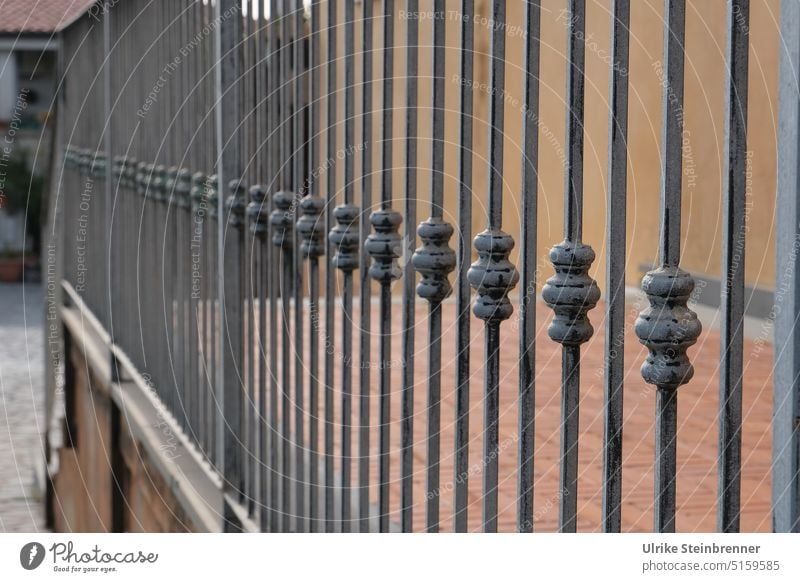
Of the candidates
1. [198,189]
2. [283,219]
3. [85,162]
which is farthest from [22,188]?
[283,219]

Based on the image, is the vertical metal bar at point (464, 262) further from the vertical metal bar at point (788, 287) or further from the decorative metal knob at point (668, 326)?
the vertical metal bar at point (788, 287)

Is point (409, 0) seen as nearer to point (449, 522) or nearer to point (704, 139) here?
point (449, 522)

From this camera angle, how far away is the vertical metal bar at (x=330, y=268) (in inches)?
91.1

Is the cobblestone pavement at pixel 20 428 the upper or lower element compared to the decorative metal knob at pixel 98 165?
lower

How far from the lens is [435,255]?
6.07ft

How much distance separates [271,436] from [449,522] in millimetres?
672

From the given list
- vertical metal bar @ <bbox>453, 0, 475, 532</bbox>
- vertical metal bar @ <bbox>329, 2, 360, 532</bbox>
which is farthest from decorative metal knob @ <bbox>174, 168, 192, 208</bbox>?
vertical metal bar @ <bbox>453, 0, 475, 532</bbox>

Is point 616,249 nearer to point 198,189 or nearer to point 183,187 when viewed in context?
point 198,189

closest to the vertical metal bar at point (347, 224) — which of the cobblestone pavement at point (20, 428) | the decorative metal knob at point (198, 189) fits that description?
the decorative metal knob at point (198, 189)

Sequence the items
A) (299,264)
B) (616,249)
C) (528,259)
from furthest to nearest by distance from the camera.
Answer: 1. (299,264)
2. (528,259)
3. (616,249)

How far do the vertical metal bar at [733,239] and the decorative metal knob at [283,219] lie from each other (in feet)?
5.04

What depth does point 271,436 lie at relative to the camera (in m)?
2.93

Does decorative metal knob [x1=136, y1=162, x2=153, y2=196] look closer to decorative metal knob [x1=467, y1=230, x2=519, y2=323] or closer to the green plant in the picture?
decorative metal knob [x1=467, y1=230, x2=519, y2=323]

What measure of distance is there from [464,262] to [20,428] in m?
11.2
